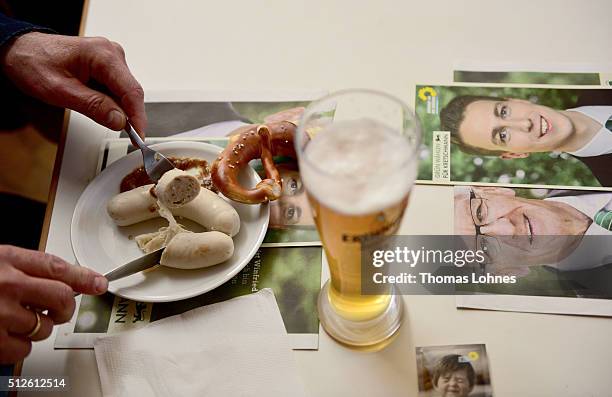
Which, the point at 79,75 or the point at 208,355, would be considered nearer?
the point at 208,355

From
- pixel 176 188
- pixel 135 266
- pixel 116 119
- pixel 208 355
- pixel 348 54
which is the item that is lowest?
pixel 208 355

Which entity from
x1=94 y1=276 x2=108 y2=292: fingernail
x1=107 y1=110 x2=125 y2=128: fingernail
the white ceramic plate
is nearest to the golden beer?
the white ceramic plate

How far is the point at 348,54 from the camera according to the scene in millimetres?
967

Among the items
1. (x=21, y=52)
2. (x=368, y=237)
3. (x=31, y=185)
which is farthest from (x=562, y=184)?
(x=31, y=185)

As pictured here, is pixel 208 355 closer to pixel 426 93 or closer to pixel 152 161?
pixel 152 161

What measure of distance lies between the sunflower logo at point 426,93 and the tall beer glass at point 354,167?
1.11 ft

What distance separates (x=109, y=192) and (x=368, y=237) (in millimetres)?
459

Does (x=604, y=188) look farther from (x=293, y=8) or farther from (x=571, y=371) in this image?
(x=293, y=8)

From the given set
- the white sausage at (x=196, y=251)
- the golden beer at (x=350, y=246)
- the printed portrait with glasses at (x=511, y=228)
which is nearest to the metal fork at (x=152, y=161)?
the white sausage at (x=196, y=251)

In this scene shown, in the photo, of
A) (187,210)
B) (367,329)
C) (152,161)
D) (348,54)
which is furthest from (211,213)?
(348,54)

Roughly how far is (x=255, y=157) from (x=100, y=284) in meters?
0.29

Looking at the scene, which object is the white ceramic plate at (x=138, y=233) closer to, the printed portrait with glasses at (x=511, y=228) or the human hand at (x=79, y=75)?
the human hand at (x=79, y=75)

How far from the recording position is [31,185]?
1.43 metres

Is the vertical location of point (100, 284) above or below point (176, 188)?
below
